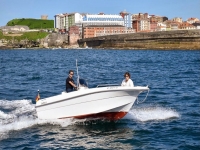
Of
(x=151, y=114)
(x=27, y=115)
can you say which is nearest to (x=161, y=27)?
(x=151, y=114)

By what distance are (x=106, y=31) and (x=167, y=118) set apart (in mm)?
155569

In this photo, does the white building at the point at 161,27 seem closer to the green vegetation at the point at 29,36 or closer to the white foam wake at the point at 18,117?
the green vegetation at the point at 29,36

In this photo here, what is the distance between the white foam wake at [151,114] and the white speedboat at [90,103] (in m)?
1.46

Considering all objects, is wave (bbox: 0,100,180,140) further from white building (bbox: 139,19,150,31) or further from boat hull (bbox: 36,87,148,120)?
white building (bbox: 139,19,150,31)

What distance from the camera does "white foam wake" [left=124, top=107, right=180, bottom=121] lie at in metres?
14.9

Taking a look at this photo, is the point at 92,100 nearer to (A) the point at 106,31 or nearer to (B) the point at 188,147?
(B) the point at 188,147

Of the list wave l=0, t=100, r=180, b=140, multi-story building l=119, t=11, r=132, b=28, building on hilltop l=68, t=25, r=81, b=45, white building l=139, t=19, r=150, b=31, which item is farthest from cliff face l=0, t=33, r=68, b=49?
wave l=0, t=100, r=180, b=140

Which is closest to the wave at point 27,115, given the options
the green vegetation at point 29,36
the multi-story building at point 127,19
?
the green vegetation at point 29,36

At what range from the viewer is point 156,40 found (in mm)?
111312

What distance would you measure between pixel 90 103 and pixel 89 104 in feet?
0.19

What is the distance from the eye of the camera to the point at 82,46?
6304 inches

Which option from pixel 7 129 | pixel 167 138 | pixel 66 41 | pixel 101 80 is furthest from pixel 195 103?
pixel 66 41

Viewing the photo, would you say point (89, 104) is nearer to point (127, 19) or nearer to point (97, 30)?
point (97, 30)

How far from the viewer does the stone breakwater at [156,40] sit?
101875 mm
